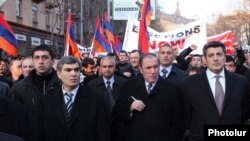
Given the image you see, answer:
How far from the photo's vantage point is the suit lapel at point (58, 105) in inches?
190

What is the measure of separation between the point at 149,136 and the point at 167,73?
206cm

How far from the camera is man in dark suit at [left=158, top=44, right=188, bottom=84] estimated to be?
684 cm

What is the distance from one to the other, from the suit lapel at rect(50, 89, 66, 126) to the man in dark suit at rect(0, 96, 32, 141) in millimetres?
1426

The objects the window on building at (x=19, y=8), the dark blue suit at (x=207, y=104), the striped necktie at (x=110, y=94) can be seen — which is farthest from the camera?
the window on building at (x=19, y=8)

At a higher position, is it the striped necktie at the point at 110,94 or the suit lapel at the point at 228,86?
the suit lapel at the point at 228,86

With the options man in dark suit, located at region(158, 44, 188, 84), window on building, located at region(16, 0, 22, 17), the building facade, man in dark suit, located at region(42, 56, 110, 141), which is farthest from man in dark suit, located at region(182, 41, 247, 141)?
window on building, located at region(16, 0, 22, 17)

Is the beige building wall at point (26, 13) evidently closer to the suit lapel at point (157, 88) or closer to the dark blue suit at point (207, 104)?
the suit lapel at point (157, 88)

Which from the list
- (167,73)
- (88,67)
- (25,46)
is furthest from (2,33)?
(25,46)

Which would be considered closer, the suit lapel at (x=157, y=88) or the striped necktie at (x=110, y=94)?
the suit lapel at (x=157, y=88)

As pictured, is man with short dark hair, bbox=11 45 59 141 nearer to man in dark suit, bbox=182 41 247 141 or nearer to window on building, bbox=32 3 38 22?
man in dark suit, bbox=182 41 247 141

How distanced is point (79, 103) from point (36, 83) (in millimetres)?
1195

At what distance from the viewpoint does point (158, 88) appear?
16.9ft

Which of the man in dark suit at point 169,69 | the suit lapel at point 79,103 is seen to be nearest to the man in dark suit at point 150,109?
the suit lapel at point 79,103

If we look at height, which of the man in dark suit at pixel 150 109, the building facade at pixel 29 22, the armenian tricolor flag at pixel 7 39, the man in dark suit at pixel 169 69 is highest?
the building facade at pixel 29 22
